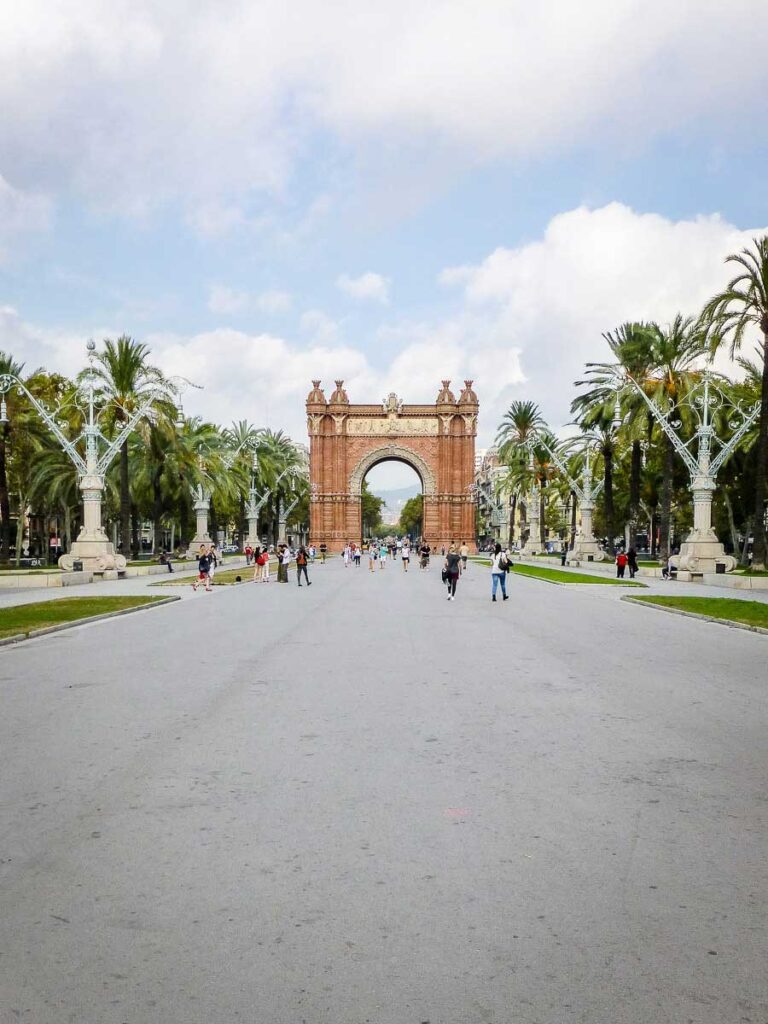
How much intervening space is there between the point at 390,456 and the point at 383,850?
95018 mm

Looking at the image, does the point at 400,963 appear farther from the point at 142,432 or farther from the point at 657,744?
the point at 142,432

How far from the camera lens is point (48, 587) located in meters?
31.8

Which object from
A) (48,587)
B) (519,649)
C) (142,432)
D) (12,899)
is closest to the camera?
(12,899)

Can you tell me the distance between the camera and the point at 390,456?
99.4m

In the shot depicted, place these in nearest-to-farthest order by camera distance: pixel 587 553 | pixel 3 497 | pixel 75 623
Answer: pixel 75 623 → pixel 3 497 → pixel 587 553

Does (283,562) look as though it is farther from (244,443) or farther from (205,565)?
(244,443)

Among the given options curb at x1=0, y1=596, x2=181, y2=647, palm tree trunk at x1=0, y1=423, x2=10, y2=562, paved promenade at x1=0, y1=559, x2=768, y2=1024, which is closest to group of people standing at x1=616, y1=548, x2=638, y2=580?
curb at x1=0, y1=596, x2=181, y2=647

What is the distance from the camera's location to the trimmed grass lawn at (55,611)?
16.3m

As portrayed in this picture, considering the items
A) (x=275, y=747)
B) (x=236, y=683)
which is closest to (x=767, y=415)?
(x=236, y=683)

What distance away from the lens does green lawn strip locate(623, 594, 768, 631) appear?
57.7 ft

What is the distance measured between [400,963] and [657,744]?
4.13 meters

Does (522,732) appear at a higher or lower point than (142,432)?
lower

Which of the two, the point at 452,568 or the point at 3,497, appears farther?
the point at 3,497

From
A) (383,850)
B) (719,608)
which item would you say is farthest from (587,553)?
(383,850)
